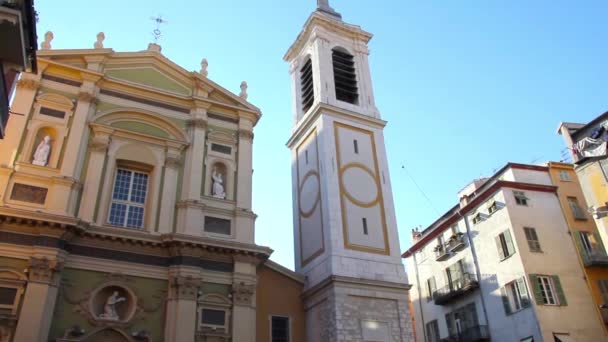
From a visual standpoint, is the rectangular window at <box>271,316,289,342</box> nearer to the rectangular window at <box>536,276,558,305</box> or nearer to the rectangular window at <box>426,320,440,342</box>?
the rectangular window at <box>536,276,558,305</box>

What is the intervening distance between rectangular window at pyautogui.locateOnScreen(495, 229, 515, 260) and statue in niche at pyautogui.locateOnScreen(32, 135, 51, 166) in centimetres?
1866

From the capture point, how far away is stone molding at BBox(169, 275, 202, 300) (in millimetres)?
15961

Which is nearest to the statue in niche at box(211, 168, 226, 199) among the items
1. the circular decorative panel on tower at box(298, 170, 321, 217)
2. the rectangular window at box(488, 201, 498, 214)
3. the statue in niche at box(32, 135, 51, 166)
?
the circular decorative panel on tower at box(298, 170, 321, 217)

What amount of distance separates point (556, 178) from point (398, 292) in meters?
12.2

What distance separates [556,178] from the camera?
1044 inches

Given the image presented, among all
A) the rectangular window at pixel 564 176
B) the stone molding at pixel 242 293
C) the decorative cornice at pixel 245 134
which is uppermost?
the rectangular window at pixel 564 176

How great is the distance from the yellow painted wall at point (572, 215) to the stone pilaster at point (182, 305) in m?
16.6

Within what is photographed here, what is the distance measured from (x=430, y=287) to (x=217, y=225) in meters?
16.2

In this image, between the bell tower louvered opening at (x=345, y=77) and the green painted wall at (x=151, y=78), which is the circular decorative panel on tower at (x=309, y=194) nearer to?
the bell tower louvered opening at (x=345, y=77)

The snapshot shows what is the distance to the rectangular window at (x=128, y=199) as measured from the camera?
1722 cm

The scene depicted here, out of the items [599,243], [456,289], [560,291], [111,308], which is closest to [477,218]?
[456,289]

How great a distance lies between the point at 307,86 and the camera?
2520cm

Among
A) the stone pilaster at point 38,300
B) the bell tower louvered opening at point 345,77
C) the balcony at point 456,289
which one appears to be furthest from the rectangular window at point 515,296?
the stone pilaster at point 38,300

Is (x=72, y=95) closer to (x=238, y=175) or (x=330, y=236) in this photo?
(x=238, y=175)
